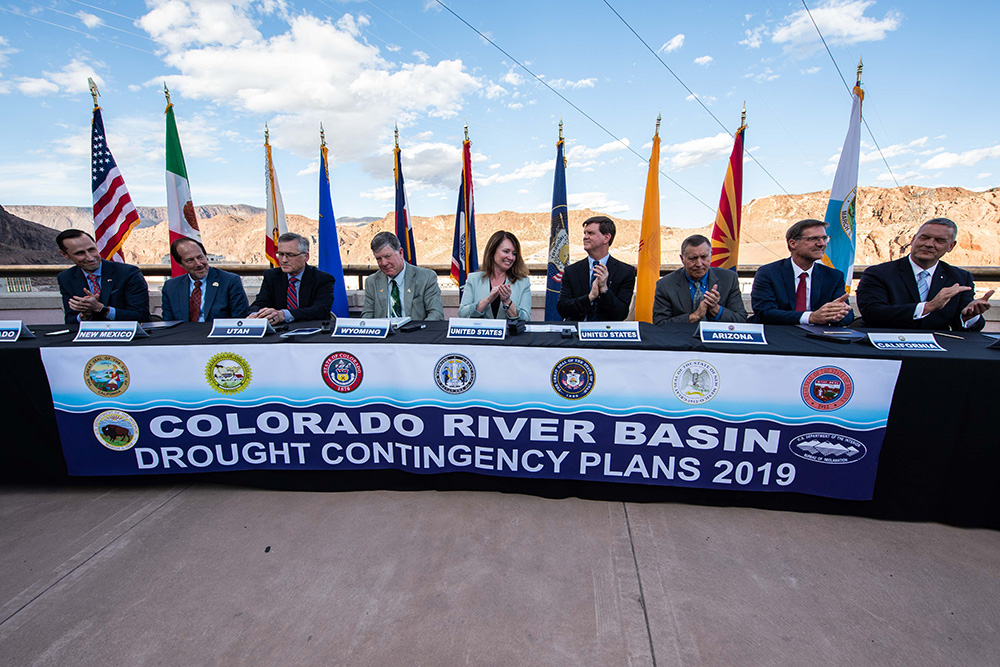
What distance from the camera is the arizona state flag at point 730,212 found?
5.12 m

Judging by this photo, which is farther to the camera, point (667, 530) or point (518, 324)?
point (518, 324)

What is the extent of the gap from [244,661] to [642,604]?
4.18ft

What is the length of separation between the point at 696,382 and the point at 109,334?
2737 millimetres

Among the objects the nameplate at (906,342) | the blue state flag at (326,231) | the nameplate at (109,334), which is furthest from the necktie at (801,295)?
the blue state flag at (326,231)

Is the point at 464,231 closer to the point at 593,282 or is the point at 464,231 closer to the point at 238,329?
the point at 593,282

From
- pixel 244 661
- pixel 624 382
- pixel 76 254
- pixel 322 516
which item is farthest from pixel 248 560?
pixel 76 254

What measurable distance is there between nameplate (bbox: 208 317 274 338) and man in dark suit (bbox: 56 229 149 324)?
1.35 m

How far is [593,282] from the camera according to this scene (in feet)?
8.98

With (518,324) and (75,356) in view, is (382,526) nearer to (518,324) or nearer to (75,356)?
(518,324)

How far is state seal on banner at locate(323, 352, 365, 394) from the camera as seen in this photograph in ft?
6.48

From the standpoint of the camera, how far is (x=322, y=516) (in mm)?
1960

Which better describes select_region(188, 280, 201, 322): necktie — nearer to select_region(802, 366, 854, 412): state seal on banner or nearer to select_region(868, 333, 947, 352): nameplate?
select_region(802, 366, 854, 412): state seal on banner

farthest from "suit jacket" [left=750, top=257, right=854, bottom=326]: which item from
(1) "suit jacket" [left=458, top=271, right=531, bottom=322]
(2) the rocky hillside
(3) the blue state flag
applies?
(2) the rocky hillside

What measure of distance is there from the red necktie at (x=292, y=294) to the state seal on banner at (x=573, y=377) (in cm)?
217
